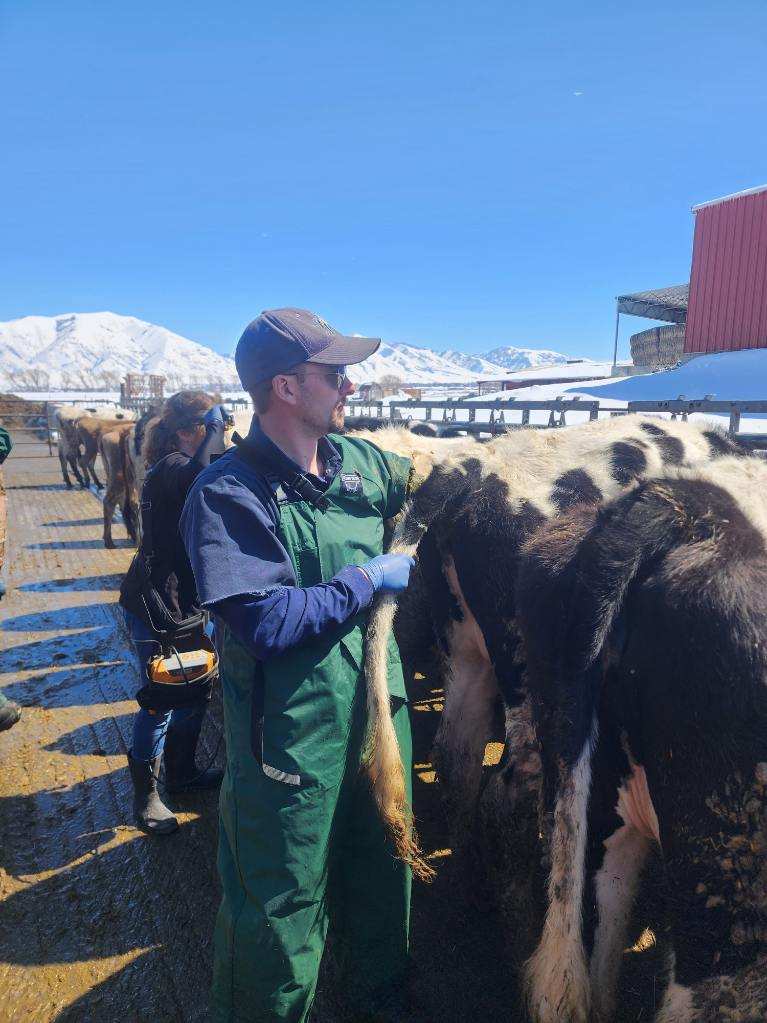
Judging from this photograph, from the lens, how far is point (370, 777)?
1809mm

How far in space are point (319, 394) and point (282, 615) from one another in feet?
2.10

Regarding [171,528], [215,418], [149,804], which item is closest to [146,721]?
[149,804]

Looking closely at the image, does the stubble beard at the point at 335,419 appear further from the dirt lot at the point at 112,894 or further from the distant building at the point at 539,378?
the distant building at the point at 539,378

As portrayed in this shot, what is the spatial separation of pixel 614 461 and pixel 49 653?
16.5ft

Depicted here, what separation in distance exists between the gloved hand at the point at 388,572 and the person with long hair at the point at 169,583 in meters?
1.19

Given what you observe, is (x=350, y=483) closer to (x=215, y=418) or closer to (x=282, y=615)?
(x=282, y=615)

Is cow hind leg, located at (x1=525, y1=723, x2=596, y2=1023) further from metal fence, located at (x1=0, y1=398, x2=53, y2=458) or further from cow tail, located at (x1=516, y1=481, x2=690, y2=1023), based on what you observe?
metal fence, located at (x1=0, y1=398, x2=53, y2=458)

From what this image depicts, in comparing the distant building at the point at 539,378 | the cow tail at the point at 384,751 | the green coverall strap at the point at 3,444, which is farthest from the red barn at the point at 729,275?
the cow tail at the point at 384,751

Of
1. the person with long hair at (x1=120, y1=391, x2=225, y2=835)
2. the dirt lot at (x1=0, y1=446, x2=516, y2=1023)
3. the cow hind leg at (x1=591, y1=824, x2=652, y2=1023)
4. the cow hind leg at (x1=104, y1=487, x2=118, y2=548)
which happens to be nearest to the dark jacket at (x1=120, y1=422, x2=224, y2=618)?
the person with long hair at (x1=120, y1=391, x2=225, y2=835)

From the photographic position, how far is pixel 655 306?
73.2 feet

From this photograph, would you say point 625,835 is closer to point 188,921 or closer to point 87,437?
point 188,921

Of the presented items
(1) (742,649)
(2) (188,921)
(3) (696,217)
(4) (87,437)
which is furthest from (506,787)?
(3) (696,217)

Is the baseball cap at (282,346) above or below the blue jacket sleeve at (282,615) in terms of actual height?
above

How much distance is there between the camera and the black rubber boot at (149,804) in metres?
3.05
